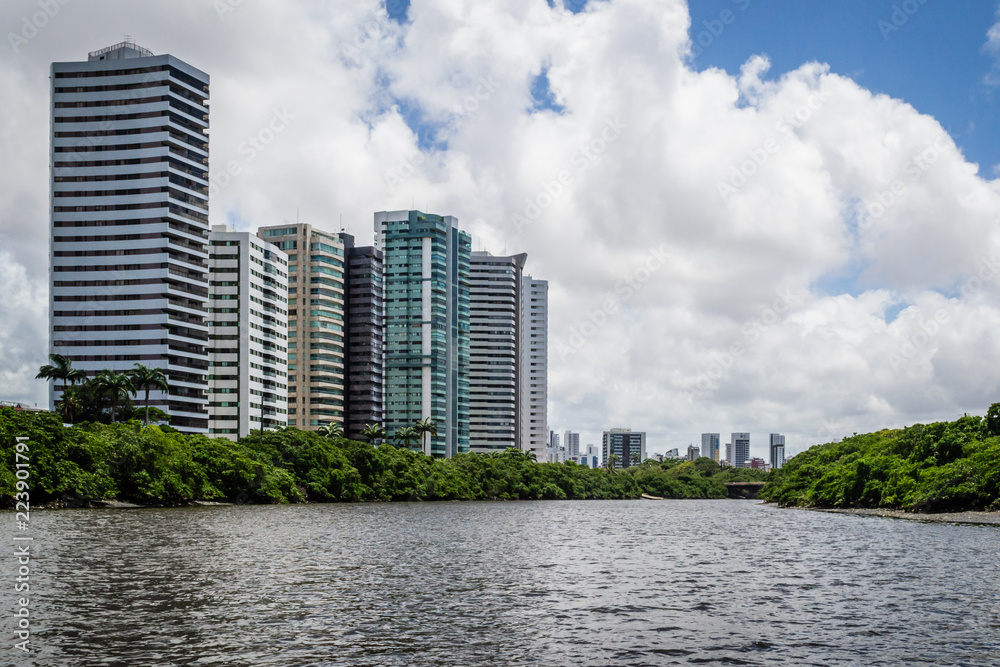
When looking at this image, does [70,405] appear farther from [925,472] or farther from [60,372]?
[925,472]

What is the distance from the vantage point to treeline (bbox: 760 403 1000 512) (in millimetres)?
119562

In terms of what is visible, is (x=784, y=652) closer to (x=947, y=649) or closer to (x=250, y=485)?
(x=947, y=649)

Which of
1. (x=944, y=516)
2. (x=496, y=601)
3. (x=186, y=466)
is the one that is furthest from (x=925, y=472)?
(x=186, y=466)

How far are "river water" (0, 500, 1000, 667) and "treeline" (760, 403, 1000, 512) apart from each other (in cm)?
4059

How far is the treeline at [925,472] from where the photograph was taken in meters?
120

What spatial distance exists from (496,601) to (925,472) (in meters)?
106

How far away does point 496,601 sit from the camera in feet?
148

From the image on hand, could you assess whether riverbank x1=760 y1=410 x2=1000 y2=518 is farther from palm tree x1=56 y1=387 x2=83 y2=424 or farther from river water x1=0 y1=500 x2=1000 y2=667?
palm tree x1=56 y1=387 x2=83 y2=424

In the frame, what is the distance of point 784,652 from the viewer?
1289 inches

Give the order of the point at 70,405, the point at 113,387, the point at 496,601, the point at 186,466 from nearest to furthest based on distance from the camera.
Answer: the point at 496,601
the point at 186,466
the point at 70,405
the point at 113,387

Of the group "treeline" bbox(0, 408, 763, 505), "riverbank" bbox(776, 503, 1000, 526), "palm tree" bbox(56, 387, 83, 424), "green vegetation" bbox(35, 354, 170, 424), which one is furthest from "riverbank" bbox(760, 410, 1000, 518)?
"palm tree" bbox(56, 387, 83, 424)

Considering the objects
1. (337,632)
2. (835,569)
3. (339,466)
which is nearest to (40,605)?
(337,632)

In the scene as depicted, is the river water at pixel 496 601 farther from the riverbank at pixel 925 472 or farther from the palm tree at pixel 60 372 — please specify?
the palm tree at pixel 60 372

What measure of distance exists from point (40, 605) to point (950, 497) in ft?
380
